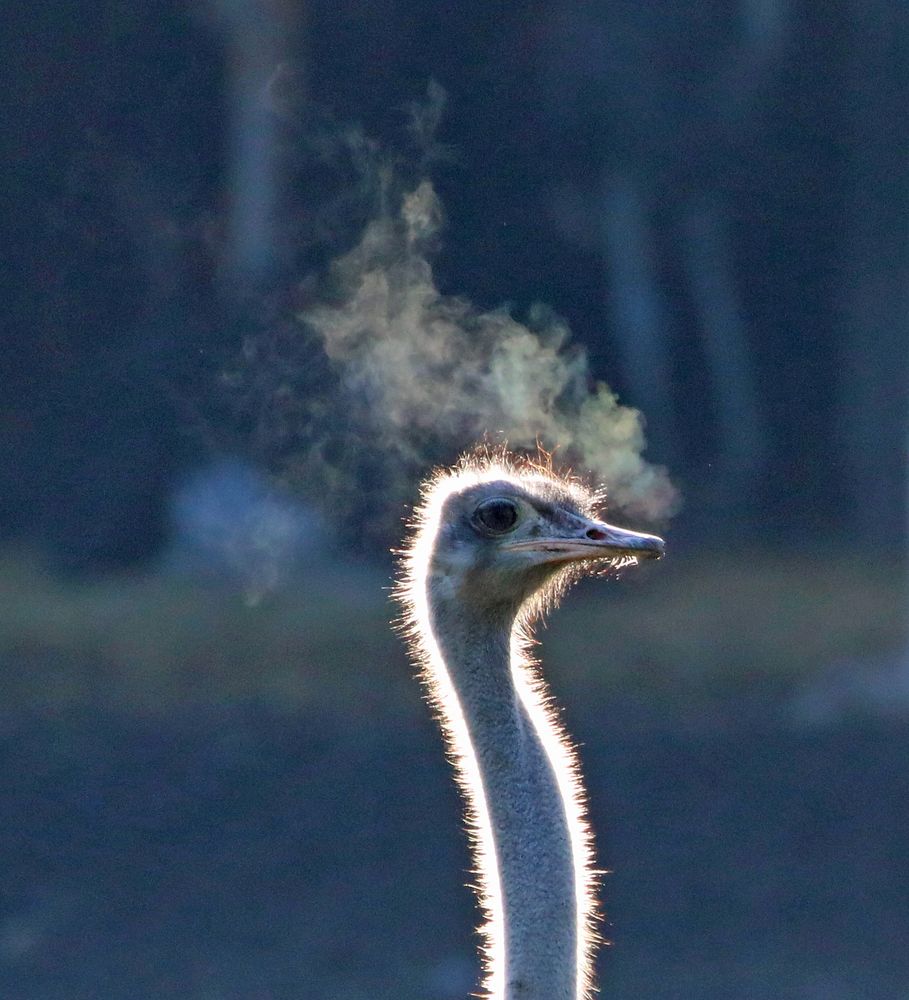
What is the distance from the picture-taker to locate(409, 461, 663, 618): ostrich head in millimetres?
3844

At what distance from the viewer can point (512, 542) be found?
3.86m

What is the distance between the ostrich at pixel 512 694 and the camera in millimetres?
3596

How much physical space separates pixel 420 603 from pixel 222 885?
268 inches

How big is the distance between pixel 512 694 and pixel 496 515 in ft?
0.95

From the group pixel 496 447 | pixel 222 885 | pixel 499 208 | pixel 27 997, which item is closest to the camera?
pixel 496 447

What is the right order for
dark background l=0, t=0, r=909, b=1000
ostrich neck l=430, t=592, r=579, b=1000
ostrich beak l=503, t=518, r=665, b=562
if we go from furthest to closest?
dark background l=0, t=0, r=909, b=1000, ostrich beak l=503, t=518, r=665, b=562, ostrich neck l=430, t=592, r=579, b=1000

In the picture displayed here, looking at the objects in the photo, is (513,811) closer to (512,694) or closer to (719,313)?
(512,694)

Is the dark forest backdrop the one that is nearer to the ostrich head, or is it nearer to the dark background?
the dark background

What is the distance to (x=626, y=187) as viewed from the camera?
11.0 m

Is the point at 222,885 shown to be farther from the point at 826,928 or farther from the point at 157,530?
the point at 826,928

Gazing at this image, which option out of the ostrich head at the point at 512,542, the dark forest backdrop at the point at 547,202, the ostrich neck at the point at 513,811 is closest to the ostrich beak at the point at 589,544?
the ostrich head at the point at 512,542

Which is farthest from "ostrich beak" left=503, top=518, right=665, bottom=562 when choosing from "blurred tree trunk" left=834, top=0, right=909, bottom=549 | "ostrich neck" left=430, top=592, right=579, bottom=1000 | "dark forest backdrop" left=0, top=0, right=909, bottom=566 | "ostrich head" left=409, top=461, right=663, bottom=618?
"blurred tree trunk" left=834, top=0, right=909, bottom=549

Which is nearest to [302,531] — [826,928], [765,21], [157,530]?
[157,530]

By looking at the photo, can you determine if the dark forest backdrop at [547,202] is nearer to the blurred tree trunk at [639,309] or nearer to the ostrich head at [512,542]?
the blurred tree trunk at [639,309]
